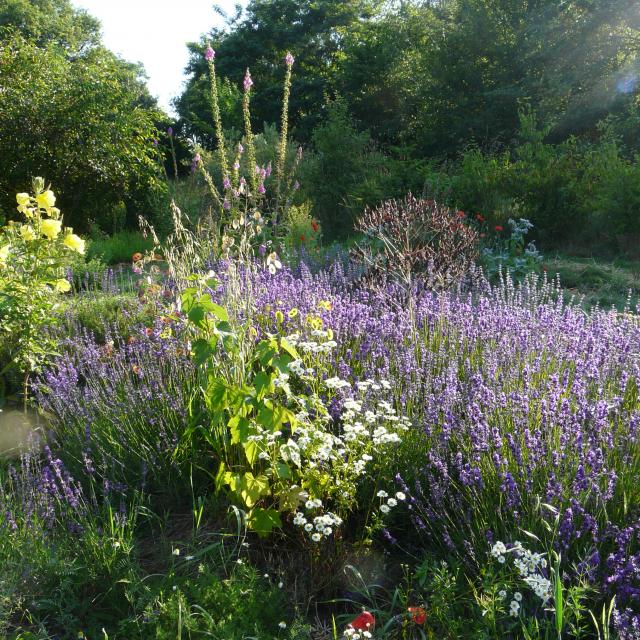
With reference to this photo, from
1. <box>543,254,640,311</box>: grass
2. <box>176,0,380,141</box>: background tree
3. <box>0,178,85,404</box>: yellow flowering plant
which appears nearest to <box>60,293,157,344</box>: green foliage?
<box>0,178,85,404</box>: yellow flowering plant

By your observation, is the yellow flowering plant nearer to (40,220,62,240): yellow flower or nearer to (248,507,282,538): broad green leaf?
(40,220,62,240): yellow flower

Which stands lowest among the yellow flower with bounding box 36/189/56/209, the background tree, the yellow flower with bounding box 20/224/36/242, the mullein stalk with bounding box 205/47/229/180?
the yellow flower with bounding box 20/224/36/242

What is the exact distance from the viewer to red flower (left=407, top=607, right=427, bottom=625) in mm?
2066

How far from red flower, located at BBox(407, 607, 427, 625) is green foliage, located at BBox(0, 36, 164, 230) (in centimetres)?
1236

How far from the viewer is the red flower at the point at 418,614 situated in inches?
81.4

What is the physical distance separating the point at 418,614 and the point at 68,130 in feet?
41.9

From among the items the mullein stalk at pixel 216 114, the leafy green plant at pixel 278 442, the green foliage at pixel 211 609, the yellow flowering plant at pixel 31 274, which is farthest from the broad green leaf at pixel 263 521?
the mullein stalk at pixel 216 114

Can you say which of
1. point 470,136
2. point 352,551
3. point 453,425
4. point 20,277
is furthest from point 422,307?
point 470,136

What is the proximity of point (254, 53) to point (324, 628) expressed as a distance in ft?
86.7

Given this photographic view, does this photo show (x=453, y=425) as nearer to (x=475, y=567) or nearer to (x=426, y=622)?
(x=475, y=567)

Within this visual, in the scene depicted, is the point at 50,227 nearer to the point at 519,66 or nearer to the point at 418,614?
the point at 418,614

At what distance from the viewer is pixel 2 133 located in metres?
12.4

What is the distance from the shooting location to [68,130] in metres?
12.8

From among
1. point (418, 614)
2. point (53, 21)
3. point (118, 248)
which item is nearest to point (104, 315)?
point (418, 614)
